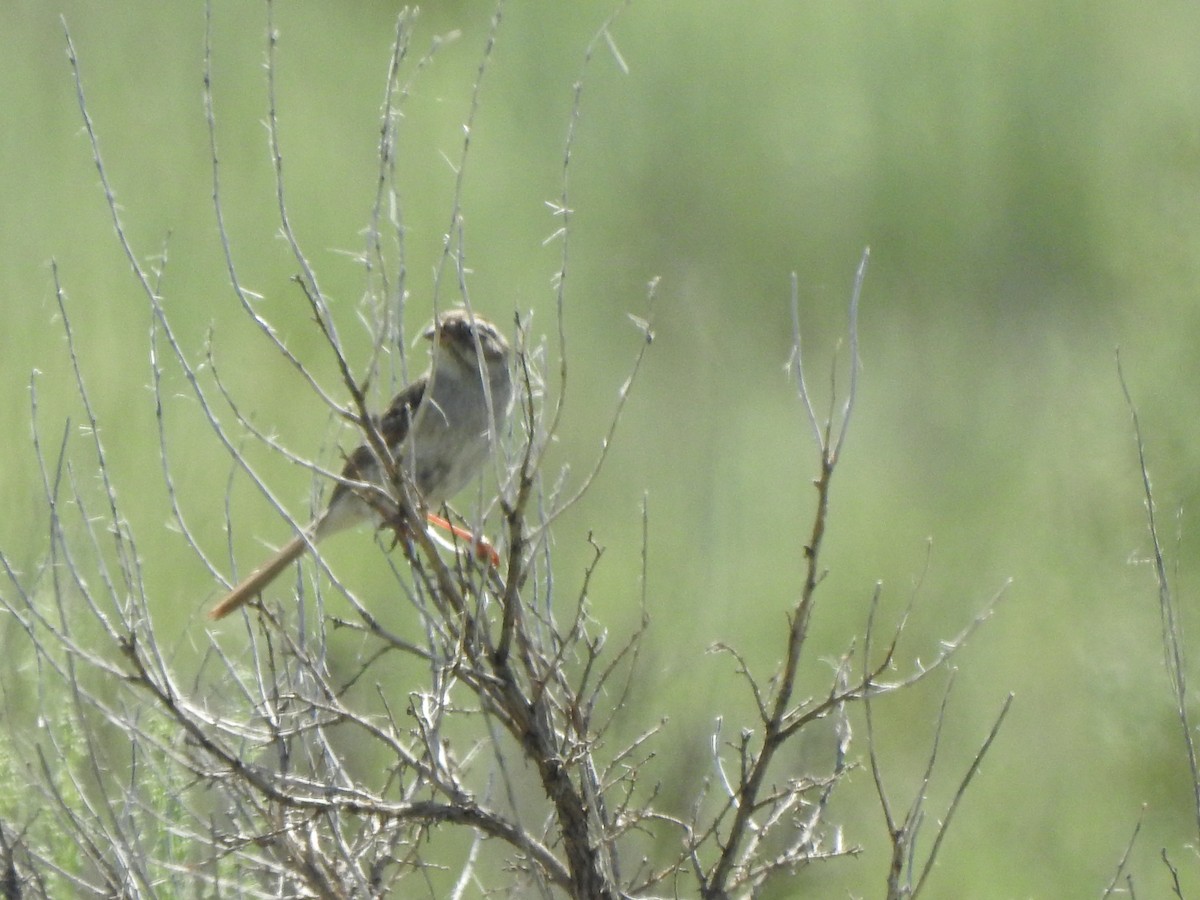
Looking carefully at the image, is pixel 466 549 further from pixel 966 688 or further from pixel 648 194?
pixel 648 194

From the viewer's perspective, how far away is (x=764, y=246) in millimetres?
16906

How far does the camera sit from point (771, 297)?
630 inches

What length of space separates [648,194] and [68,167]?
5111mm

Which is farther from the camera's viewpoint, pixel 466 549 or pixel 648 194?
pixel 648 194

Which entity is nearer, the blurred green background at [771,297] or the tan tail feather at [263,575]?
the tan tail feather at [263,575]

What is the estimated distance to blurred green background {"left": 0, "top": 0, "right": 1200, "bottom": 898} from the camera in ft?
31.6

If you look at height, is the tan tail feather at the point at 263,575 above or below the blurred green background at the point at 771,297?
below

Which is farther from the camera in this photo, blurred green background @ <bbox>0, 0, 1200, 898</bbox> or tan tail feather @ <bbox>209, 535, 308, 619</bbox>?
blurred green background @ <bbox>0, 0, 1200, 898</bbox>

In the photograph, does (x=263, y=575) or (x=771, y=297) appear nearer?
(x=263, y=575)

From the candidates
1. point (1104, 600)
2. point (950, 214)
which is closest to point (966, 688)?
point (1104, 600)

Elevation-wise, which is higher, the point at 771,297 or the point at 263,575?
the point at 771,297

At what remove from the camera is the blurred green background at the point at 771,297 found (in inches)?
380

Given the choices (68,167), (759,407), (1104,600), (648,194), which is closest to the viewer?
(1104,600)

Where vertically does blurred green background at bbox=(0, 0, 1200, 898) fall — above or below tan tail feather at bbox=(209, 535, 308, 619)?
above
